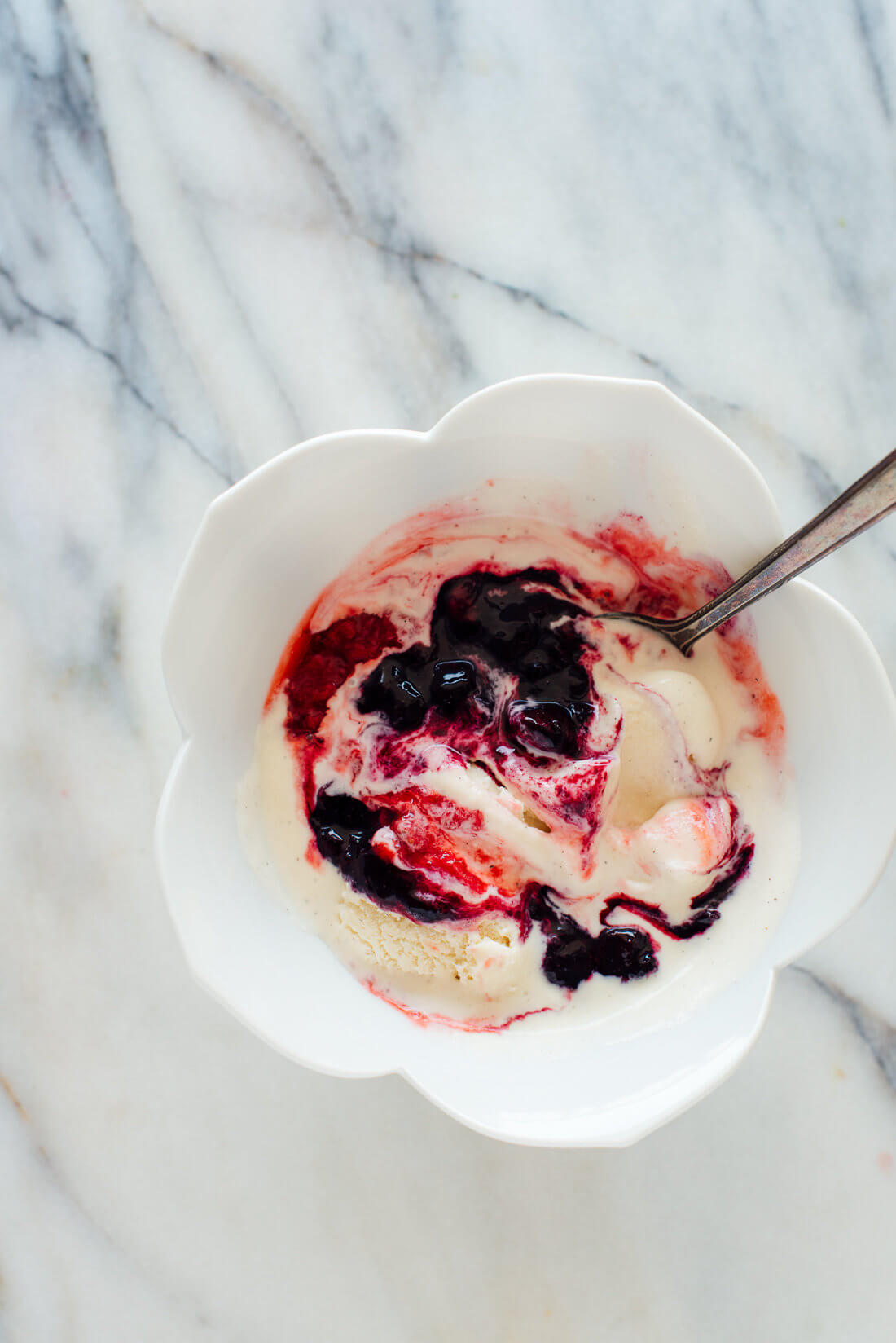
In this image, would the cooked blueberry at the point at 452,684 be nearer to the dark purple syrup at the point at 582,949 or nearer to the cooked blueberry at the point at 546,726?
the cooked blueberry at the point at 546,726

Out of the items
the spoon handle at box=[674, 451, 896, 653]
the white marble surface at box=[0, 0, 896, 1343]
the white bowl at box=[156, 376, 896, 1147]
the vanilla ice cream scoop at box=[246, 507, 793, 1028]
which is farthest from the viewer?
the white marble surface at box=[0, 0, 896, 1343]

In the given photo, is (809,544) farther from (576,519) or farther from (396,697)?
(396,697)

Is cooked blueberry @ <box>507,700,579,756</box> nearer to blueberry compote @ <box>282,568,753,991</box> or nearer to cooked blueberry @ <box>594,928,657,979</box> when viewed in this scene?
blueberry compote @ <box>282,568,753,991</box>

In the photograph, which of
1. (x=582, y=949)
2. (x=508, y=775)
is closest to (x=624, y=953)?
(x=582, y=949)

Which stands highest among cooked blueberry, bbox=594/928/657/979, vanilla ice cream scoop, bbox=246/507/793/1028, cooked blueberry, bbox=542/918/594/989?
vanilla ice cream scoop, bbox=246/507/793/1028

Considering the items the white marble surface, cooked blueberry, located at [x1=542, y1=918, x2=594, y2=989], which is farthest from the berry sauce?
the white marble surface

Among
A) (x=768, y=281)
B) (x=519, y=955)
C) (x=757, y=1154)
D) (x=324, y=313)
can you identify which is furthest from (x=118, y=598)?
(x=757, y=1154)

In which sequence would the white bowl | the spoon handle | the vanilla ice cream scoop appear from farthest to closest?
the vanilla ice cream scoop
the white bowl
the spoon handle

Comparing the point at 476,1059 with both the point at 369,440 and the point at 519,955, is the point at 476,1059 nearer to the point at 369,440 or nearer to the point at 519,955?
the point at 519,955
